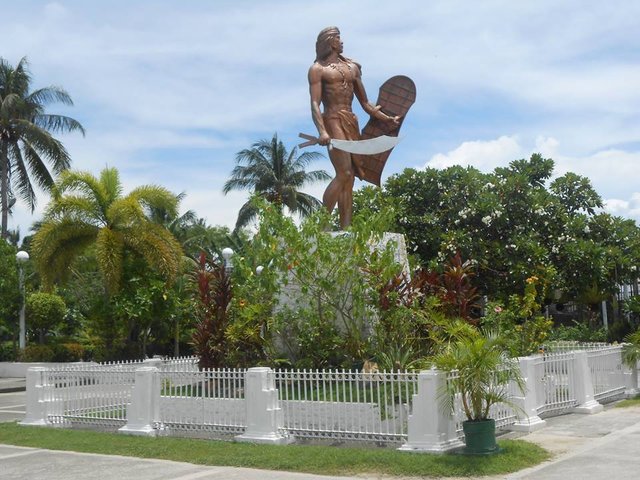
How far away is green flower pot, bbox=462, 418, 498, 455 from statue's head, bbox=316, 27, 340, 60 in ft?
26.1

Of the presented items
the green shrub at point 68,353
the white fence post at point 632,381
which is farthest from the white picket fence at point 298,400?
the green shrub at point 68,353

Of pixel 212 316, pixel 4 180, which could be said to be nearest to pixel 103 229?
pixel 212 316

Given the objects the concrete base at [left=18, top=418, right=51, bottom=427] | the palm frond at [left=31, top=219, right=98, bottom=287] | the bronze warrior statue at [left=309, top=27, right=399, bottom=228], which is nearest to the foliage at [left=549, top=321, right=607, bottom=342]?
the bronze warrior statue at [left=309, top=27, right=399, bottom=228]

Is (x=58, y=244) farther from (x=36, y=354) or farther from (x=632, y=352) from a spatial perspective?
(x=632, y=352)

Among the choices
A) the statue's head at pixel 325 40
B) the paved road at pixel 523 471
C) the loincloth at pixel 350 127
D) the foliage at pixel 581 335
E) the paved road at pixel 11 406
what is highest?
the statue's head at pixel 325 40

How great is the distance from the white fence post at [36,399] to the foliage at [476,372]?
7375 mm

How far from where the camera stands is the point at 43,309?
3369 centimetres

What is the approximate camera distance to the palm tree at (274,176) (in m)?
40.2

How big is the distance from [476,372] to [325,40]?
305 inches

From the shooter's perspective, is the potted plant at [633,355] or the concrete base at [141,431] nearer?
the concrete base at [141,431]

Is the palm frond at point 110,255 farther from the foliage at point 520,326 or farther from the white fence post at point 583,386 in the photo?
the white fence post at point 583,386

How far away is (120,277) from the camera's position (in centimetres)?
2405

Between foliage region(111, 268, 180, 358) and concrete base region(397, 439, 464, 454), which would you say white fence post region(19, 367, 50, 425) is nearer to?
concrete base region(397, 439, 464, 454)

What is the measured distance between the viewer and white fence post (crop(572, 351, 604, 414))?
13273 millimetres
